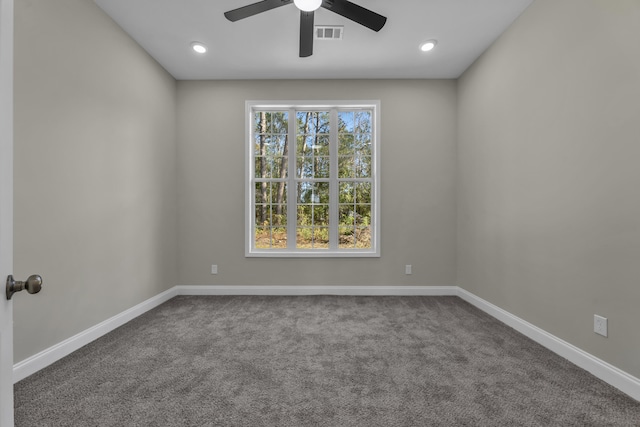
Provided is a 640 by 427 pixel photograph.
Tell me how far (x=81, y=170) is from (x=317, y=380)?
2422 mm

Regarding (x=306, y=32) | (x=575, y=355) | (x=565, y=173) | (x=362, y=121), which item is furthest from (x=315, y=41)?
(x=575, y=355)

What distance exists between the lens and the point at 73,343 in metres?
2.39

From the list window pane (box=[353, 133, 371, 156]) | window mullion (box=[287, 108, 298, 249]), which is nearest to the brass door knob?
window mullion (box=[287, 108, 298, 249])

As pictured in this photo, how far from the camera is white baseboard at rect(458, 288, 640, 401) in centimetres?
182

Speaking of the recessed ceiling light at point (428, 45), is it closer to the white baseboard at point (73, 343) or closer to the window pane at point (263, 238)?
the window pane at point (263, 238)

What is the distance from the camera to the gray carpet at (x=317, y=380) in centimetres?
160

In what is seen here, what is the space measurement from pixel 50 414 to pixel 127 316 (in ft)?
5.00

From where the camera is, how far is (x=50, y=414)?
63.5 inches

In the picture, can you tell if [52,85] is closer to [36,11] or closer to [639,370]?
[36,11]

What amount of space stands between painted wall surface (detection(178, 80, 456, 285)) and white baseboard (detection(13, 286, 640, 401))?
0.09m

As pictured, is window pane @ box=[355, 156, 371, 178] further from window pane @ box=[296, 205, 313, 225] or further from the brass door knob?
the brass door knob

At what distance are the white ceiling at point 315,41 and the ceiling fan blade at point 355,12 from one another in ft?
1.32

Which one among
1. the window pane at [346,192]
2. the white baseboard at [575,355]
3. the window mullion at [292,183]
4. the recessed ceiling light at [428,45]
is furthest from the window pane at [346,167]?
the white baseboard at [575,355]

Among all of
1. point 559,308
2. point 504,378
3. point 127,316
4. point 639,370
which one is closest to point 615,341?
point 639,370
